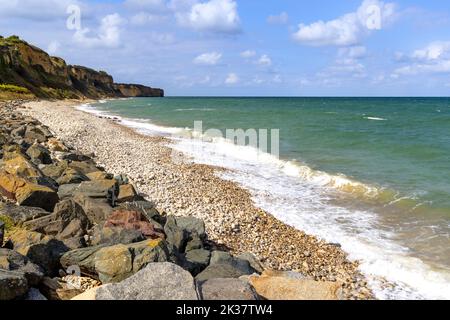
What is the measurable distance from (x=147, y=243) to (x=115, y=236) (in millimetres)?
1071

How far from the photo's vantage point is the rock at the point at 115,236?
736cm

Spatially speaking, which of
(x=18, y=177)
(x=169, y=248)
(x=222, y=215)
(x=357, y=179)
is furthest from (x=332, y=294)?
(x=357, y=179)

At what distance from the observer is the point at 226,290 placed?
537cm

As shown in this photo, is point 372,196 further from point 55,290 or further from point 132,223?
point 55,290

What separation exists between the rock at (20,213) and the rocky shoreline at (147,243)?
0.02 metres

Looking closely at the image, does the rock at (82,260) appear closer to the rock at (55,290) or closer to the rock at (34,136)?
the rock at (55,290)

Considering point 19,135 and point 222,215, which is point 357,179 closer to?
point 222,215

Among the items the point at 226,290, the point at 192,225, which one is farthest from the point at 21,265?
the point at 192,225

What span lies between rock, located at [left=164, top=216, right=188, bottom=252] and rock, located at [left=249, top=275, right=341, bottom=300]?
2707mm

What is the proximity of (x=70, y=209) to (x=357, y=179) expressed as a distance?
13532 mm

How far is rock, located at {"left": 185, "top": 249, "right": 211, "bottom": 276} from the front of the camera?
754 centimetres

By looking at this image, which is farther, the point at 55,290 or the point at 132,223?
the point at 132,223

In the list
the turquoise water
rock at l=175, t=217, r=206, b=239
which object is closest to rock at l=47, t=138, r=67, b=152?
the turquoise water

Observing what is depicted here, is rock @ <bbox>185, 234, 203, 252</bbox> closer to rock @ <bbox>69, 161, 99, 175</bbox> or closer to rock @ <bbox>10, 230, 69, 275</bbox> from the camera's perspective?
rock @ <bbox>10, 230, 69, 275</bbox>
